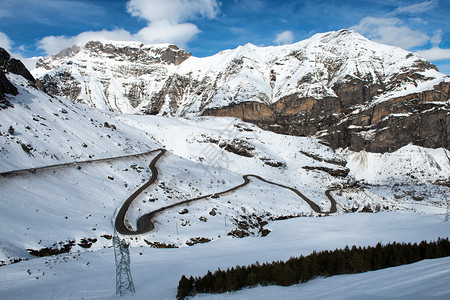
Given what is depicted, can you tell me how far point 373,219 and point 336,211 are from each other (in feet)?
72.4

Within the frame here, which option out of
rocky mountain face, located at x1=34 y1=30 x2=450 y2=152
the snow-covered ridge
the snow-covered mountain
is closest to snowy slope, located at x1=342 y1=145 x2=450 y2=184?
rocky mountain face, located at x1=34 y1=30 x2=450 y2=152

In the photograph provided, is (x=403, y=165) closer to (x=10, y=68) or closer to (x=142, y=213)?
(x=142, y=213)

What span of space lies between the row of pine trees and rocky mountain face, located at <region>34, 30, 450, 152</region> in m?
106

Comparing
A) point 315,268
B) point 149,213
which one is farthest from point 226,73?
point 315,268

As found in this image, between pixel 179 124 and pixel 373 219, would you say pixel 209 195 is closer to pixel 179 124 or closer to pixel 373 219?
pixel 373 219

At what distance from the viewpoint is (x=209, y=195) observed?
3291cm

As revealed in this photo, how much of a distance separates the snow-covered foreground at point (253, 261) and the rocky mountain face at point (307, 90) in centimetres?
9896

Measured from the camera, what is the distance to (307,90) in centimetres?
13375

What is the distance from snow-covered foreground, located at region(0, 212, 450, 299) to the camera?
581 centimetres

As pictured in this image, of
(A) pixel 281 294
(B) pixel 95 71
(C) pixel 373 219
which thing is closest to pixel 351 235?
(C) pixel 373 219

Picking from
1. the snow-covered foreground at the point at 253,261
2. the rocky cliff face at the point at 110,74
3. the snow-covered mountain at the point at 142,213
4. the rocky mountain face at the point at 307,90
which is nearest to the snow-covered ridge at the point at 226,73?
the rocky cliff face at the point at 110,74

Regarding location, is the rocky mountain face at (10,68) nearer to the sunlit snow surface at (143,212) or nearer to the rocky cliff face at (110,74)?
the sunlit snow surface at (143,212)

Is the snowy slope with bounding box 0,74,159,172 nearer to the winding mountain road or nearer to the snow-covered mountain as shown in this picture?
the snow-covered mountain

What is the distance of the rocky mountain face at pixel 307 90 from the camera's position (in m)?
120
